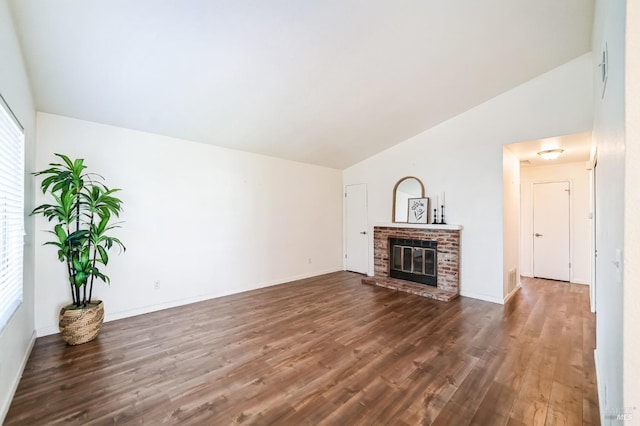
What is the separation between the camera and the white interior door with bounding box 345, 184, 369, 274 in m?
6.05

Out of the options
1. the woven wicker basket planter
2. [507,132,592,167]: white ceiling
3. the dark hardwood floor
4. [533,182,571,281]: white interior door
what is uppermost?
[507,132,592,167]: white ceiling

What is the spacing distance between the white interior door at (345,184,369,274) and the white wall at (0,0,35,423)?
5103mm

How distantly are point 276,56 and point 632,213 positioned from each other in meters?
2.80

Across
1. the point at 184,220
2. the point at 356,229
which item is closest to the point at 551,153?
the point at 356,229

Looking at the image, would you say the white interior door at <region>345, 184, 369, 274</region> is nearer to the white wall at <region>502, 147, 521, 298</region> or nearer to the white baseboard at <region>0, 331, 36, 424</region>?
the white wall at <region>502, 147, 521, 298</region>

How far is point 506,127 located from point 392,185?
2.09m

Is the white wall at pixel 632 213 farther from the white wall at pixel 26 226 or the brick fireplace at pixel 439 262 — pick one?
the brick fireplace at pixel 439 262

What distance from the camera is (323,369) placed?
2.36m

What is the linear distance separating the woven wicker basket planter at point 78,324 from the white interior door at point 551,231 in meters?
7.43

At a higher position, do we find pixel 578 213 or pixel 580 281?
pixel 578 213

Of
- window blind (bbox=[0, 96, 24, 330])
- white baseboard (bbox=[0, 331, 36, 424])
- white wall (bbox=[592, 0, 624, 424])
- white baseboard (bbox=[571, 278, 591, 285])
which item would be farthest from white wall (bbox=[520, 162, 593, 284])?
window blind (bbox=[0, 96, 24, 330])

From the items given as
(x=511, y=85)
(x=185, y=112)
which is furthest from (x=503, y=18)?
(x=185, y=112)

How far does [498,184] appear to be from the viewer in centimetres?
412

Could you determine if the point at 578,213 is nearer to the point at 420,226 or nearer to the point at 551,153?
the point at 551,153
